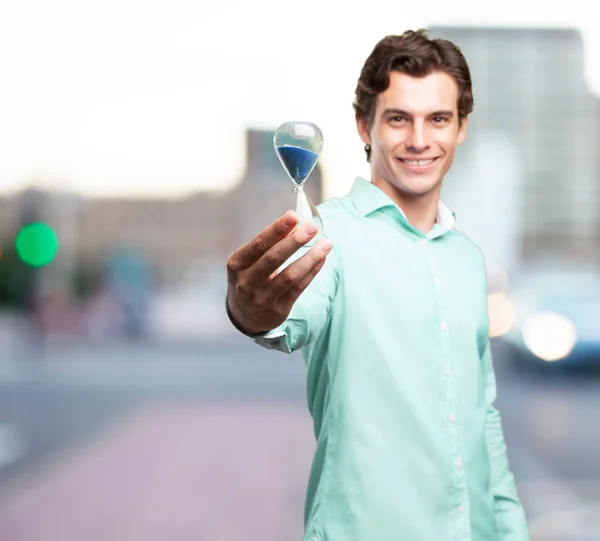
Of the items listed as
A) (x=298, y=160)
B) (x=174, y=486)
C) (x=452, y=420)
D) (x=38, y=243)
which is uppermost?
(x=298, y=160)

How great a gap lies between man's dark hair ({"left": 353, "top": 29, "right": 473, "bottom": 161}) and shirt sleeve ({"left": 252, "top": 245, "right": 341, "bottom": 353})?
42 centimetres

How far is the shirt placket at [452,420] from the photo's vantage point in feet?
6.90

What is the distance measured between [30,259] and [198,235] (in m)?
111

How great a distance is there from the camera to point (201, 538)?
20.5 ft

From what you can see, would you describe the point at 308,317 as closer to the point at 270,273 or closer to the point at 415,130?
the point at 270,273

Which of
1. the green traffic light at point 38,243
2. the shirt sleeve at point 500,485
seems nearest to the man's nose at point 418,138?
the shirt sleeve at point 500,485

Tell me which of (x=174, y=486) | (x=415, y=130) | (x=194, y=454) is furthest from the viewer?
(x=194, y=454)

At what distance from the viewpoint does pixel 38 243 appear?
849 inches

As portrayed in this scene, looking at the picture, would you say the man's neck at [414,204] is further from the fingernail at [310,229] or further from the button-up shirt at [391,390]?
the fingernail at [310,229]

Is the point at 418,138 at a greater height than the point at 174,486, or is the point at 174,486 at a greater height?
the point at 418,138

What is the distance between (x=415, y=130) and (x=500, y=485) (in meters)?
0.84

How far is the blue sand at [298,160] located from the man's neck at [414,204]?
52 centimetres

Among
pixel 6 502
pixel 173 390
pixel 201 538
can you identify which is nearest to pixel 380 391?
pixel 201 538

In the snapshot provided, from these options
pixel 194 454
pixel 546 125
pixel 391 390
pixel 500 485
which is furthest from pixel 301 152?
pixel 546 125
